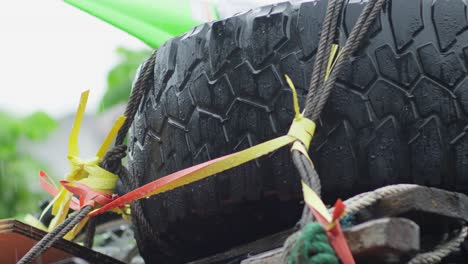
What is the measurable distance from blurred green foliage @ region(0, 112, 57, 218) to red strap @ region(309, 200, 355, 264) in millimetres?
6475

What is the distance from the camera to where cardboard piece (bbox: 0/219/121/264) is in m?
1.29

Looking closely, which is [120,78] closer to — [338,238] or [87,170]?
[87,170]

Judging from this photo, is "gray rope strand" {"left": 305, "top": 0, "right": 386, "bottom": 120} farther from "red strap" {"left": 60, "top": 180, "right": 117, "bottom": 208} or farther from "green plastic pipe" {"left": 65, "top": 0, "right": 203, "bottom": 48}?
"green plastic pipe" {"left": 65, "top": 0, "right": 203, "bottom": 48}

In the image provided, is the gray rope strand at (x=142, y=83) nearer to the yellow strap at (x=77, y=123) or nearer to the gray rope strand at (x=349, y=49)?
the yellow strap at (x=77, y=123)

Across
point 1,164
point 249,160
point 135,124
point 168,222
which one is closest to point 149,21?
point 135,124

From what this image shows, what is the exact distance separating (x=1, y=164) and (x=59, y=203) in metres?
6.95

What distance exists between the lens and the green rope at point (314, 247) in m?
0.89

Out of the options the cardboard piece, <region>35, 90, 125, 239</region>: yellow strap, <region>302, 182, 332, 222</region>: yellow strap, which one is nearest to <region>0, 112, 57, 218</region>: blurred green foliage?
<region>35, 90, 125, 239</region>: yellow strap

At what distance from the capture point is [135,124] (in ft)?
4.84

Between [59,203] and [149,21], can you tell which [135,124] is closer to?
[59,203]

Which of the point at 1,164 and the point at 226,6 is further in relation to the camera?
the point at 1,164

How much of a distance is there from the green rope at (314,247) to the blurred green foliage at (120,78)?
10519 millimetres

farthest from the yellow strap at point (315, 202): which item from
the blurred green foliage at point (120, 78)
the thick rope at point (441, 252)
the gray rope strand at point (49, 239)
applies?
the blurred green foliage at point (120, 78)

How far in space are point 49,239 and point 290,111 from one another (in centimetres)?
43
